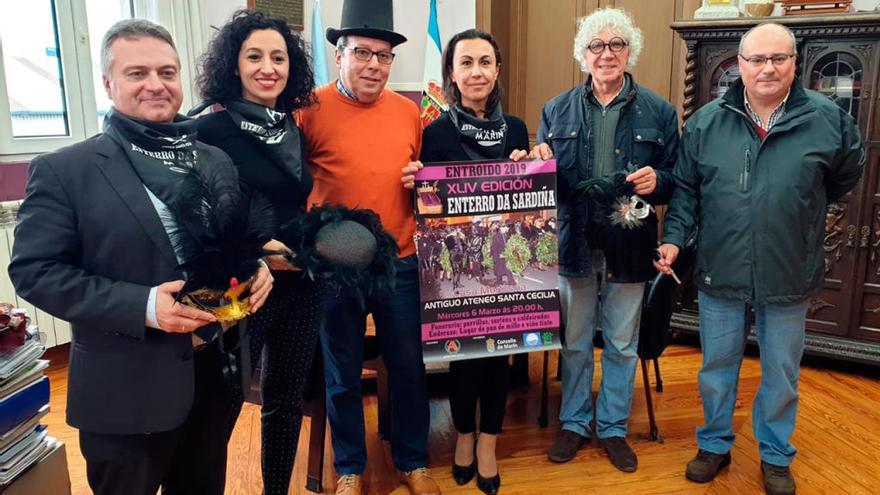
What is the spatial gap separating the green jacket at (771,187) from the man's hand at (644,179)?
17cm

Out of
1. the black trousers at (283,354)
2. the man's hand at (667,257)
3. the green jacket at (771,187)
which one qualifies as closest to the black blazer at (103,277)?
the black trousers at (283,354)

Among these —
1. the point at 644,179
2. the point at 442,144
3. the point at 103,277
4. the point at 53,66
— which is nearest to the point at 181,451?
the point at 103,277

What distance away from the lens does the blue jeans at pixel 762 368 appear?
214 cm

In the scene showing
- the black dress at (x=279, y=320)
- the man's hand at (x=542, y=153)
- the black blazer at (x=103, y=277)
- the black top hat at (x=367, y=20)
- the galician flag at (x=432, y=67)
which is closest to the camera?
the black blazer at (x=103, y=277)

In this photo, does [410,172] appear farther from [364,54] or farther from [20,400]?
[20,400]

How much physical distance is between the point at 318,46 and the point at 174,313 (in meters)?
3.43

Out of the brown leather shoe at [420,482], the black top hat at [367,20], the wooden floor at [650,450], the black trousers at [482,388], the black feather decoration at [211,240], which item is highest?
the black top hat at [367,20]

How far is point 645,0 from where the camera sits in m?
4.09

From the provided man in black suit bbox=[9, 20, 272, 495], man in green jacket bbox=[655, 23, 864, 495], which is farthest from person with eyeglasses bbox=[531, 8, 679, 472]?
man in black suit bbox=[9, 20, 272, 495]

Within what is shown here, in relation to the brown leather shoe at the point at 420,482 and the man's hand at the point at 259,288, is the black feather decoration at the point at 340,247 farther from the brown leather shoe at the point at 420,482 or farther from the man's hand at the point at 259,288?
the brown leather shoe at the point at 420,482

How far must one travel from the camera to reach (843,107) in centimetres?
319

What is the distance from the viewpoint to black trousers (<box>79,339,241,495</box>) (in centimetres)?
131

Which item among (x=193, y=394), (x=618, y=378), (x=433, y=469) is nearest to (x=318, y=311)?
(x=193, y=394)

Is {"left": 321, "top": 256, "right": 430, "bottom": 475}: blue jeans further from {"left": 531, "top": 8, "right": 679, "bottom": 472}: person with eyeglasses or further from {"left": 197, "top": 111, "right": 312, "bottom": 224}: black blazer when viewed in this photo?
{"left": 531, "top": 8, "right": 679, "bottom": 472}: person with eyeglasses
